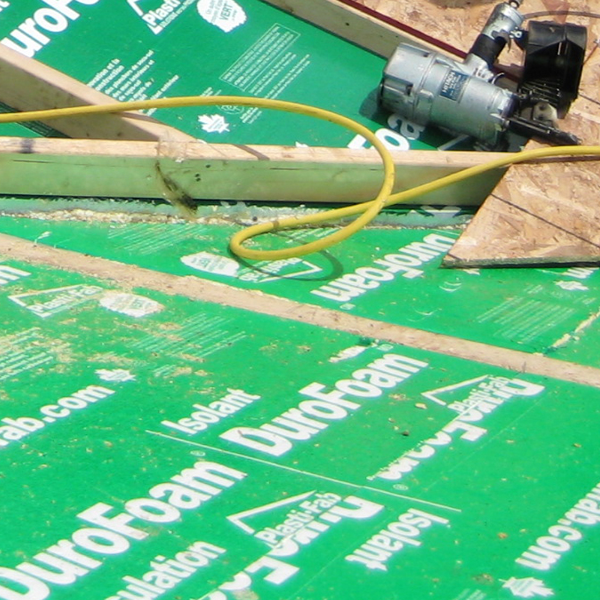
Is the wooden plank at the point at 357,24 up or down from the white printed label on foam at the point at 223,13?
up

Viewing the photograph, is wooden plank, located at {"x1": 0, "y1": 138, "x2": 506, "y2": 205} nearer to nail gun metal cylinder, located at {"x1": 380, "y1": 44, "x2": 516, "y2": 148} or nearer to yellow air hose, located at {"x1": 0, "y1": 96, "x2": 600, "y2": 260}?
yellow air hose, located at {"x1": 0, "y1": 96, "x2": 600, "y2": 260}

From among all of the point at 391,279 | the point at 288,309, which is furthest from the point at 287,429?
the point at 391,279

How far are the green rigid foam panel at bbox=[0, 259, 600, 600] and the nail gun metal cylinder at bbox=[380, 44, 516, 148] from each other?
1.53 m

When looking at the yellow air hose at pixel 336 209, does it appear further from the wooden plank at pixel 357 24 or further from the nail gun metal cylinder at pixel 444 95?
the wooden plank at pixel 357 24

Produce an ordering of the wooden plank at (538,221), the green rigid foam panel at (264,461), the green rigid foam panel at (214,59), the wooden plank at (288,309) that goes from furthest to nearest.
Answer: the green rigid foam panel at (214,59), the wooden plank at (538,221), the wooden plank at (288,309), the green rigid foam panel at (264,461)

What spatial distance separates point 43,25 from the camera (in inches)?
191

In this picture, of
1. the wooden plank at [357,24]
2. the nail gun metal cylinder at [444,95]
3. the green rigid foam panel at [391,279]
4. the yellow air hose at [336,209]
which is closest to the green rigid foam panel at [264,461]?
the green rigid foam panel at [391,279]

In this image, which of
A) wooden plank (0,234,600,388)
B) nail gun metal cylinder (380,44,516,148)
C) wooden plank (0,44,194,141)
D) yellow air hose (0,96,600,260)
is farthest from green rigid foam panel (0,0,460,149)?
wooden plank (0,234,600,388)

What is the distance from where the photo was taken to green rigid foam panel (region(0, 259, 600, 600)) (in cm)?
242

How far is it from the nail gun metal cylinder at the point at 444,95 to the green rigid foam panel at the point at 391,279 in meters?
0.71

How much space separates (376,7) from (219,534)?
3.23 m

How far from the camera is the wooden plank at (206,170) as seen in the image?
3961 mm

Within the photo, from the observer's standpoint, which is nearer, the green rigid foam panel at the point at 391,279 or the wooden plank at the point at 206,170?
the green rigid foam panel at the point at 391,279

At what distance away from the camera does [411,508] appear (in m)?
2.66
